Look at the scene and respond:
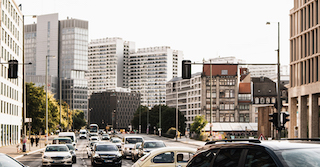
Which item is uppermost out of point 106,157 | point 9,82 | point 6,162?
point 9,82

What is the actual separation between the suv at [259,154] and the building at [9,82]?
62.7m

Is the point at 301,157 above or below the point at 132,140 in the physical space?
above

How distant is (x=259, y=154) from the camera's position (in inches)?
218

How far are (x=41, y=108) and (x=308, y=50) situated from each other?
173 ft

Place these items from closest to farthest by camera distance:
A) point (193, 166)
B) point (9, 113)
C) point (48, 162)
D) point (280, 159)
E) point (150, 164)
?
point (280, 159), point (193, 166), point (150, 164), point (48, 162), point (9, 113)

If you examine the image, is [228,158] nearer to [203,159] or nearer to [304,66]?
[203,159]

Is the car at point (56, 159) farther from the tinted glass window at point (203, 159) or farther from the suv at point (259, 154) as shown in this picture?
the suv at point (259, 154)

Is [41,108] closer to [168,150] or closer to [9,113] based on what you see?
[9,113]

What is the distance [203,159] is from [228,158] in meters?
0.78

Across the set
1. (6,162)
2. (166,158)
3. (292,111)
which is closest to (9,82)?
(292,111)

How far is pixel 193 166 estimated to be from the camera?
23.6 feet

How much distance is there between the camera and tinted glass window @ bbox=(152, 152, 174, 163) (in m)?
15.7

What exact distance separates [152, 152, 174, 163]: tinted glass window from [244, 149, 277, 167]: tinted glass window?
10.2 meters

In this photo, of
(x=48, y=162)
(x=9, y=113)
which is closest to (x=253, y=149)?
(x=48, y=162)
